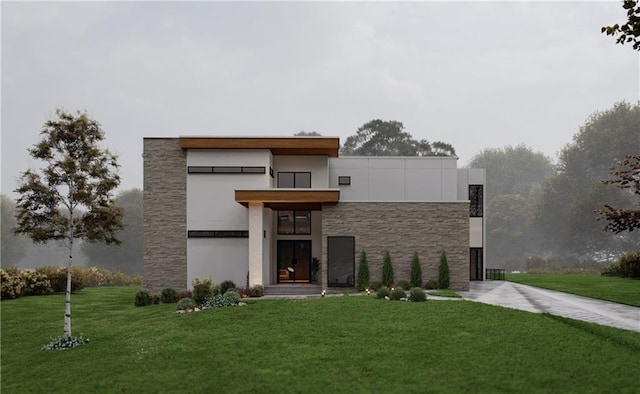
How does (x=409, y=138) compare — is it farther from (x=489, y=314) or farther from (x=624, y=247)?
(x=489, y=314)

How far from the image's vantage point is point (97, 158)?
18.6m

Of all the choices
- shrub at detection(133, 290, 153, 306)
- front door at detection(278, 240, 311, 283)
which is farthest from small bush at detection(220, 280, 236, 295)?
front door at detection(278, 240, 311, 283)

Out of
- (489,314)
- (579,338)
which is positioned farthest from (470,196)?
(579,338)

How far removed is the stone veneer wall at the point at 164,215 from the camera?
2810 centimetres

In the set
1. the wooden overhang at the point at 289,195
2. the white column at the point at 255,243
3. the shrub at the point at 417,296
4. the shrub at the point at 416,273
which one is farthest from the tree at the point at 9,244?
the shrub at the point at 417,296

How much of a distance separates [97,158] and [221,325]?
7398 millimetres

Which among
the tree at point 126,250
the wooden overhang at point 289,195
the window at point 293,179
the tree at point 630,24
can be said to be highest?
the tree at point 630,24

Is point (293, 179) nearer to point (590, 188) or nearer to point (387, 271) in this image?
point (387, 271)

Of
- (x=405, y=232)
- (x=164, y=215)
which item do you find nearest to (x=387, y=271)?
(x=405, y=232)

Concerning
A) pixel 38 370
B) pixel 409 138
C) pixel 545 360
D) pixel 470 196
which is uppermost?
pixel 409 138

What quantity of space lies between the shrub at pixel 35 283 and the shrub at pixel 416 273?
22.4 m

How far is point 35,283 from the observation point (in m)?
31.9

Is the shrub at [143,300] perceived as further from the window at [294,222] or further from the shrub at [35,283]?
the shrub at [35,283]

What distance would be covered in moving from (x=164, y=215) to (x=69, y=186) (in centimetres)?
1015
